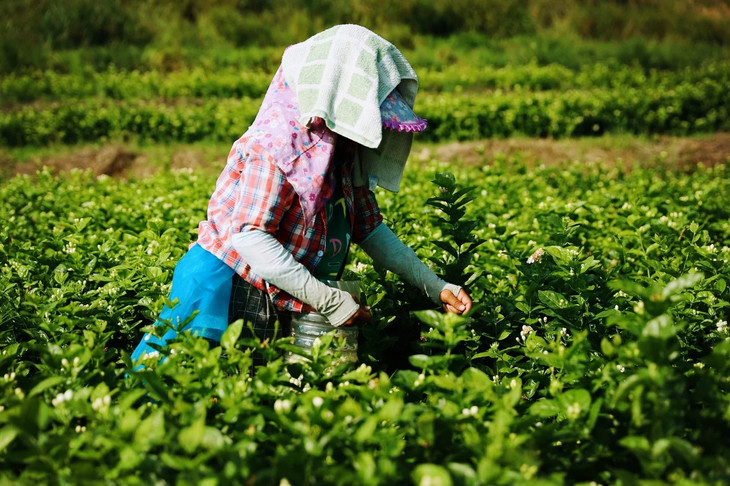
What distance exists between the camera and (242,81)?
10906 mm

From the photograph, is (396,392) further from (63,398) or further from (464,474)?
(63,398)

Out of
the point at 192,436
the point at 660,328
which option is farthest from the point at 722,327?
the point at 192,436

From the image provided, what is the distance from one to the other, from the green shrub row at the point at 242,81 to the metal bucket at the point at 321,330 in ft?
29.4

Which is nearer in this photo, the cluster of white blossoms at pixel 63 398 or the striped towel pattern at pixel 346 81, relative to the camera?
the cluster of white blossoms at pixel 63 398

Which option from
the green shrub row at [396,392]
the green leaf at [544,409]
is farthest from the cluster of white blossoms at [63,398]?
the green leaf at [544,409]

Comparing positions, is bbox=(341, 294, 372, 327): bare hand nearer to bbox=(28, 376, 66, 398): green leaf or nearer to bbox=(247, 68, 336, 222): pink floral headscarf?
bbox=(247, 68, 336, 222): pink floral headscarf

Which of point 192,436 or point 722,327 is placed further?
point 722,327

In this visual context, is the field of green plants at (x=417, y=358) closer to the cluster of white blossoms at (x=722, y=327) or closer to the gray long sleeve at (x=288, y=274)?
the cluster of white blossoms at (x=722, y=327)

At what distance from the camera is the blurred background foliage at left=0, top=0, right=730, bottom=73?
13.2m

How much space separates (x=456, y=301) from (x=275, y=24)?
13710mm

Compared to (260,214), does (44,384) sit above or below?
below

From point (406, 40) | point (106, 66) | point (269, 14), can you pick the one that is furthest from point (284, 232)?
point (269, 14)

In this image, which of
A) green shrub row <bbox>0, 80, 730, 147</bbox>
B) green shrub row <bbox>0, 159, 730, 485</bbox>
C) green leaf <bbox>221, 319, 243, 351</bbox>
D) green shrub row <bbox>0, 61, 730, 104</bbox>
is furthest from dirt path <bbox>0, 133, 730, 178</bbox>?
green leaf <bbox>221, 319, 243, 351</bbox>

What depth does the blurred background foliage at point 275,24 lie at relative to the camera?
520 inches
